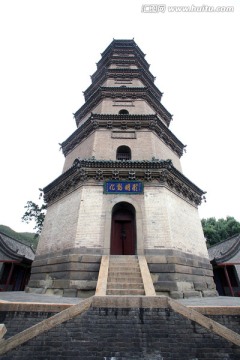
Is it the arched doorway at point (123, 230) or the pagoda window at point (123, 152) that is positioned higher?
the pagoda window at point (123, 152)

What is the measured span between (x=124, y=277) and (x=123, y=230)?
3.12 meters

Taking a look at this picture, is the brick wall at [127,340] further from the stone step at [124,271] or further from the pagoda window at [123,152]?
the pagoda window at [123,152]

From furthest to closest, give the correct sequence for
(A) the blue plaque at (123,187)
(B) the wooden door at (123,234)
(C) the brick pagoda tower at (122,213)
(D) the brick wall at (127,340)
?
(A) the blue plaque at (123,187)
(B) the wooden door at (123,234)
(C) the brick pagoda tower at (122,213)
(D) the brick wall at (127,340)

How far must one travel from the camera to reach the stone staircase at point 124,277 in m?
5.41

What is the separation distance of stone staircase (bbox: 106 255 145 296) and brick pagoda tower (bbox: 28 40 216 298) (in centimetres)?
62

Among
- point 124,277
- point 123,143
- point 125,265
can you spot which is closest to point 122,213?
point 125,265

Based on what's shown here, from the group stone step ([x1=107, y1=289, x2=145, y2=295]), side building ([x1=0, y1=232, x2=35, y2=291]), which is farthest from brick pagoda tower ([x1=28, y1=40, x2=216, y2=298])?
side building ([x1=0, y1=232, x2=35, y2=291])

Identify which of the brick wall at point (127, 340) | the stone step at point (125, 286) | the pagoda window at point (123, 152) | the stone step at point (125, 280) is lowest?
the brick wall at point (127, 340)

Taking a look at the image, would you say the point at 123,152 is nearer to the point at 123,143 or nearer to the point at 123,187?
the point at 123,143

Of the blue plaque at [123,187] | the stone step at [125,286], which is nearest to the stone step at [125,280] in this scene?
the stone step at [125,286]

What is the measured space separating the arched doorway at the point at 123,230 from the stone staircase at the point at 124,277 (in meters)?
1.27

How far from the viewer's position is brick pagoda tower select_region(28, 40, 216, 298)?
7594 mm

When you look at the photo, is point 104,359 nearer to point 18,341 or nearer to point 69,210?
point 18,341

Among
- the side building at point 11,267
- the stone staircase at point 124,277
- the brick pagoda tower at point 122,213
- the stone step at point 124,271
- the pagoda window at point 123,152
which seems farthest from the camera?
the side building at point 11,267
